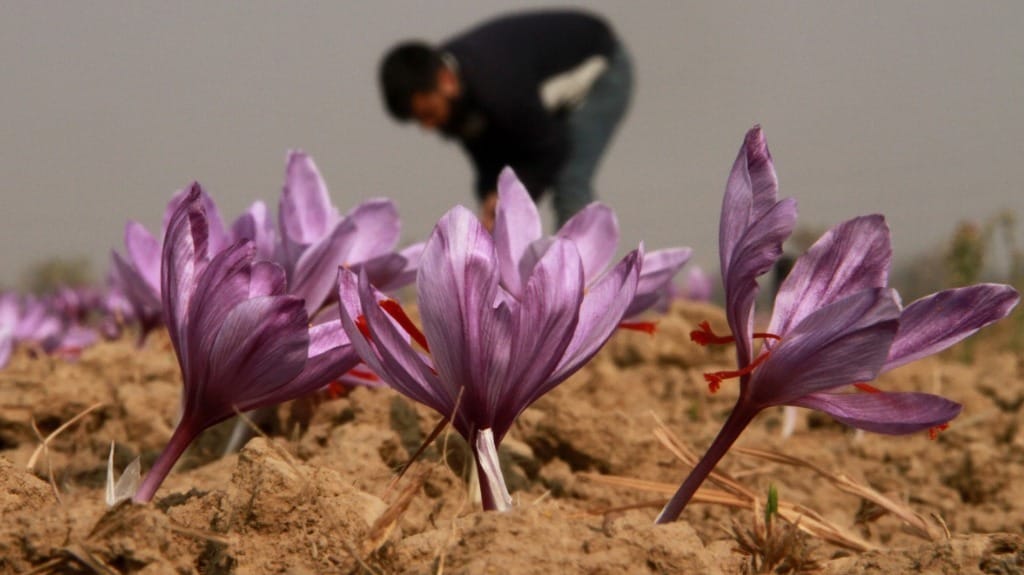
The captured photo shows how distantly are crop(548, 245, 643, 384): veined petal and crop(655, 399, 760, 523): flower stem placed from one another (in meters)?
0.17

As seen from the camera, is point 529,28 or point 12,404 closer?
point 12,404

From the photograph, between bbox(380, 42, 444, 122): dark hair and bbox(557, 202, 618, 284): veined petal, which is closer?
bbox(557, 202, 618, 284): veined petal

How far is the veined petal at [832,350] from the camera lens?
102cm

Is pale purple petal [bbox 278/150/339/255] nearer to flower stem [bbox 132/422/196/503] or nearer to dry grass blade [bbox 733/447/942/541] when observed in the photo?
flower stem [bbox 132/422/196/503]

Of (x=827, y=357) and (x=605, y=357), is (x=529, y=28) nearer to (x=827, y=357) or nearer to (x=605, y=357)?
(x=605, y=357)

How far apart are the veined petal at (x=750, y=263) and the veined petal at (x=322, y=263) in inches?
24.4

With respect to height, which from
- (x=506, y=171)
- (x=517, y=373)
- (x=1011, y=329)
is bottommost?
(x=1011, y=329)

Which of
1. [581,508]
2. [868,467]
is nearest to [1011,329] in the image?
[868,467]

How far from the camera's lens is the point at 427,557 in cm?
107

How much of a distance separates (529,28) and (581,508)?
671 centimetres

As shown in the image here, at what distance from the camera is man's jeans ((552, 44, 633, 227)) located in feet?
25.8

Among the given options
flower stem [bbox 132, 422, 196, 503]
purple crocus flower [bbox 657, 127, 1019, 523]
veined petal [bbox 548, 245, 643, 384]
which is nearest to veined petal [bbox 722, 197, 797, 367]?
purple crocus flower [bbox 657, 127, 1019, 523]

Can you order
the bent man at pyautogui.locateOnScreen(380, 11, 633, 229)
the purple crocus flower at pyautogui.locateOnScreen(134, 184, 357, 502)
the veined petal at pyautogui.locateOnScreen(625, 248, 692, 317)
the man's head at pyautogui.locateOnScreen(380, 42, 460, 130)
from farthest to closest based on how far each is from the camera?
the bent man at pyautogui.locateOnScreen(380, 11, 633, 229) < the man's head at pyautogui.locateOnScreen(380, 42, 460, 130) < the veined petal at pyautogui.locateOnScreen(625, 248, 692, 317) < the purple crocus flower at pyautogui.locateOnScreen(134, 184, 357, 502)

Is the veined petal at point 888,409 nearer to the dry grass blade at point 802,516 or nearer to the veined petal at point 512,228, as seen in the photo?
the dry grass blade at point 802,516
